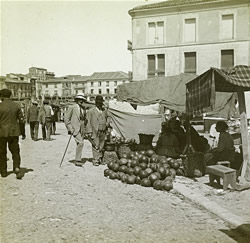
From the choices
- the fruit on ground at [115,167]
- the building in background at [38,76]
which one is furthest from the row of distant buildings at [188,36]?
the building in background at [38,76]

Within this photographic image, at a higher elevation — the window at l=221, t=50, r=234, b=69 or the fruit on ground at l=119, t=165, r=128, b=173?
the window at l=221, t=50, r=234, b=69

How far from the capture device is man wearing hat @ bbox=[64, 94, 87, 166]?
978cm

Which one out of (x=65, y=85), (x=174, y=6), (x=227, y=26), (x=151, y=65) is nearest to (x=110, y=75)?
(x=65, y=85)

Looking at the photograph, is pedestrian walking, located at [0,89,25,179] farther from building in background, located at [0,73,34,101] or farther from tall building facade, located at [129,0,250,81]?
building in background, located at [0,73,34,101]

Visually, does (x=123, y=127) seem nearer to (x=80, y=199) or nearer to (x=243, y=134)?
(x=243, y=134)

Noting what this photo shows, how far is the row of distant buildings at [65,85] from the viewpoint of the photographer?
83438 millimetres

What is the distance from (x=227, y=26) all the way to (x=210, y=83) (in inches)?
890

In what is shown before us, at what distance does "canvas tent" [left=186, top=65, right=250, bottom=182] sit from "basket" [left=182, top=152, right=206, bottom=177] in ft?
3.76

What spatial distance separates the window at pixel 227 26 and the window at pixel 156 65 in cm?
541

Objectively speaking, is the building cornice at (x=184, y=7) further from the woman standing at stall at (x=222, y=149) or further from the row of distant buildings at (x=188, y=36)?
the woman standing at stall at (x=222, y=149)

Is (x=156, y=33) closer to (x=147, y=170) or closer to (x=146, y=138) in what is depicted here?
(x=146, y=138)

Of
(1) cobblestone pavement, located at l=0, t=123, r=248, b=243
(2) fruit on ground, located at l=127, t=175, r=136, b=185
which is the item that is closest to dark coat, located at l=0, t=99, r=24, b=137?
(1) cobblestone pavement, located at l=0, t=123, r=248, b=243

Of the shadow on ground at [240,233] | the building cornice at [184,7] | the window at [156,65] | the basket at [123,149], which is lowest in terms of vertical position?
the shadow on ground at [240,233]

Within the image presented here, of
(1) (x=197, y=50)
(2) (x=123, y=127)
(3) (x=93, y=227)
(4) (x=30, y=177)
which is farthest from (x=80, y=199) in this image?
(1) (x=197, y=50)
